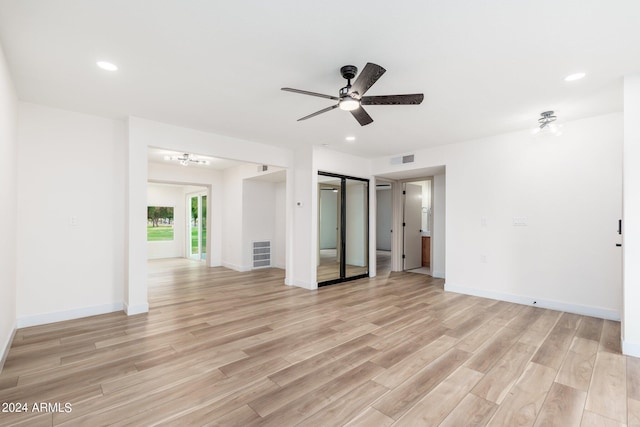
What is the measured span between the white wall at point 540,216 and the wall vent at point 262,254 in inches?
175

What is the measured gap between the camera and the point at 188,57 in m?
2.50

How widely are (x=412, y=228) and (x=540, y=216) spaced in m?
3.31

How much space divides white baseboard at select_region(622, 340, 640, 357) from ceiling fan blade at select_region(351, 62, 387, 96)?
3.36m

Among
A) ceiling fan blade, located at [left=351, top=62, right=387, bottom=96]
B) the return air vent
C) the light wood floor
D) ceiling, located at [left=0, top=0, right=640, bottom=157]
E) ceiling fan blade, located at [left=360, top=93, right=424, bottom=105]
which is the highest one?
ceiling, located at [left=0, top=0, right=640, bottom=157]

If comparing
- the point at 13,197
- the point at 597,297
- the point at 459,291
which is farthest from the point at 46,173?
the point at 597,297

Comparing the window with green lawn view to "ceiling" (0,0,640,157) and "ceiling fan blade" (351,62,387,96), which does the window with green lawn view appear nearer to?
"ceiling" (0,0,640,157)

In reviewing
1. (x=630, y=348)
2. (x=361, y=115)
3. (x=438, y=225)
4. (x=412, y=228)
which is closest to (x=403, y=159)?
(x=438, y=225)

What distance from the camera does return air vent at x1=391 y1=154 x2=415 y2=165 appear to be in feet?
19.1

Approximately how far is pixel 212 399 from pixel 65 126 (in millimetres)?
3868

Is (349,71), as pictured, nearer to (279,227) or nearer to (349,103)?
(349,103)

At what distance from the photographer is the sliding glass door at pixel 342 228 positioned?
5824 millimetres

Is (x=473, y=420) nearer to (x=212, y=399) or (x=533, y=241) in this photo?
(x=212, y=399)

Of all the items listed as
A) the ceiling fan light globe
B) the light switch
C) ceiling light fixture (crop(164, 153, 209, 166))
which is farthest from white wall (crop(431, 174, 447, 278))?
ceiling light fixture (crop(164, 153, 209, 166))

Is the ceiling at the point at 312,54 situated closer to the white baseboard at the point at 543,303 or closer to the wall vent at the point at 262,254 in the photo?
the white baseboard at the point at 543,303
